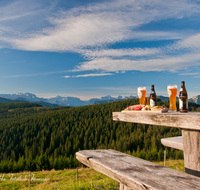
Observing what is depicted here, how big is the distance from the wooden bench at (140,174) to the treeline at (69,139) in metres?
60.0

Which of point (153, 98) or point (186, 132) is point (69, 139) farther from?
point (186, 132)

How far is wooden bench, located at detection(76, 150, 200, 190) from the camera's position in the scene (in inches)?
93.6

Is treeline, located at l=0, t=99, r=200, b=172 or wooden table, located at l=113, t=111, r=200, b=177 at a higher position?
wooden table, located at l=113, t=111, r=200, b=177

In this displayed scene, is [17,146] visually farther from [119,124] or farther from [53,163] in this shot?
[119,124]

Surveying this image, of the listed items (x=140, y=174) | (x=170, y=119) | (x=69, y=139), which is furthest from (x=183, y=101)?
(x=69, y=139)

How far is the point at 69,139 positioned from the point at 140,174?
8745 cm

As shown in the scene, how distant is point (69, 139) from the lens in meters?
86.3

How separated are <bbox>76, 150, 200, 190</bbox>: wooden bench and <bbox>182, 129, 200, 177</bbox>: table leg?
70 cm

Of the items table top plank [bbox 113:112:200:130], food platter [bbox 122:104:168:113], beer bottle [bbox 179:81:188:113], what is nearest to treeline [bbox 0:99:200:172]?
food platter [bbox 122:104:168:113]

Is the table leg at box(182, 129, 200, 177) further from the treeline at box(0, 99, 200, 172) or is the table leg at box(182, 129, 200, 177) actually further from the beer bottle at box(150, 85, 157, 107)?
the treeline at box(0, 99, 200, 172)

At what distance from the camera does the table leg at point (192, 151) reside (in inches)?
130

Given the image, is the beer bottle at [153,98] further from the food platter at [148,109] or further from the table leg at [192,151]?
the table leg at [192,151]

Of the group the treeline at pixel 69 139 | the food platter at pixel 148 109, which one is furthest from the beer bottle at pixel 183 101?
the treeline at pixel 69 139

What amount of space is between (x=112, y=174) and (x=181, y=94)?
2250 millimetres
